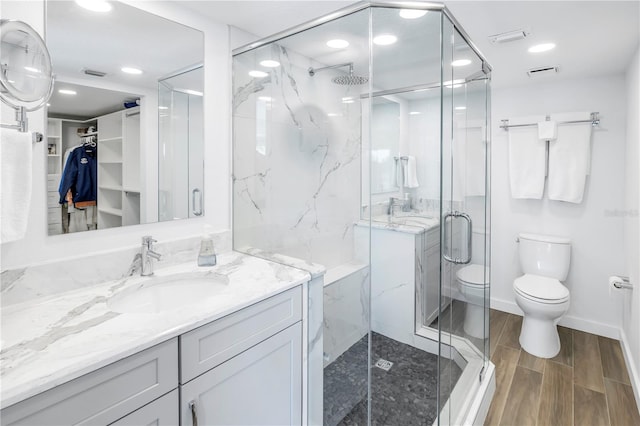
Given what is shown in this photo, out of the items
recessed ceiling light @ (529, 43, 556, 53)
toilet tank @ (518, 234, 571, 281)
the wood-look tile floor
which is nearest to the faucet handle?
the wood-look tile floor

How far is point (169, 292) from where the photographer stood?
1518 millimetres

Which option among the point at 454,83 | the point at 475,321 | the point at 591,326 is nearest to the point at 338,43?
the point at 454,83

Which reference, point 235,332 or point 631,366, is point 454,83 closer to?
point 235,332

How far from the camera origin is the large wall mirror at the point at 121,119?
4.31 feet

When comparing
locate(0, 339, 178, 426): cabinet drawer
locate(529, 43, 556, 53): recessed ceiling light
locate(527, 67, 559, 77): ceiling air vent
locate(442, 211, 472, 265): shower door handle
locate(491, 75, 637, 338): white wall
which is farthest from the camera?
locate(491, 75, 637, 338): white wall

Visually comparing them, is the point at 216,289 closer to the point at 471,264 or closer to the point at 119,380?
the point at 119,380

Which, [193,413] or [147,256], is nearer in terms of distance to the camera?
[193,413]

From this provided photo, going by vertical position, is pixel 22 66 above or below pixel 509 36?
below

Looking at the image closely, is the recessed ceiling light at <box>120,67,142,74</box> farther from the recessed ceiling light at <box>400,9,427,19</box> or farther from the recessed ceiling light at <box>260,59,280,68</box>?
the recessed ceiling light at <box>400,9,427,19</box>

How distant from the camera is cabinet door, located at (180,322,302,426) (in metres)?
1.10

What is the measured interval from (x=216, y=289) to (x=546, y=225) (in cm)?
305

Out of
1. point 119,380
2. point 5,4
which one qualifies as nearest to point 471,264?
point 119,380

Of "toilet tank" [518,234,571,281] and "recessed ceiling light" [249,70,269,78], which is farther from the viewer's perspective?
"toilet tank" [518,234,571,281]

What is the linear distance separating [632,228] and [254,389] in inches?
107
